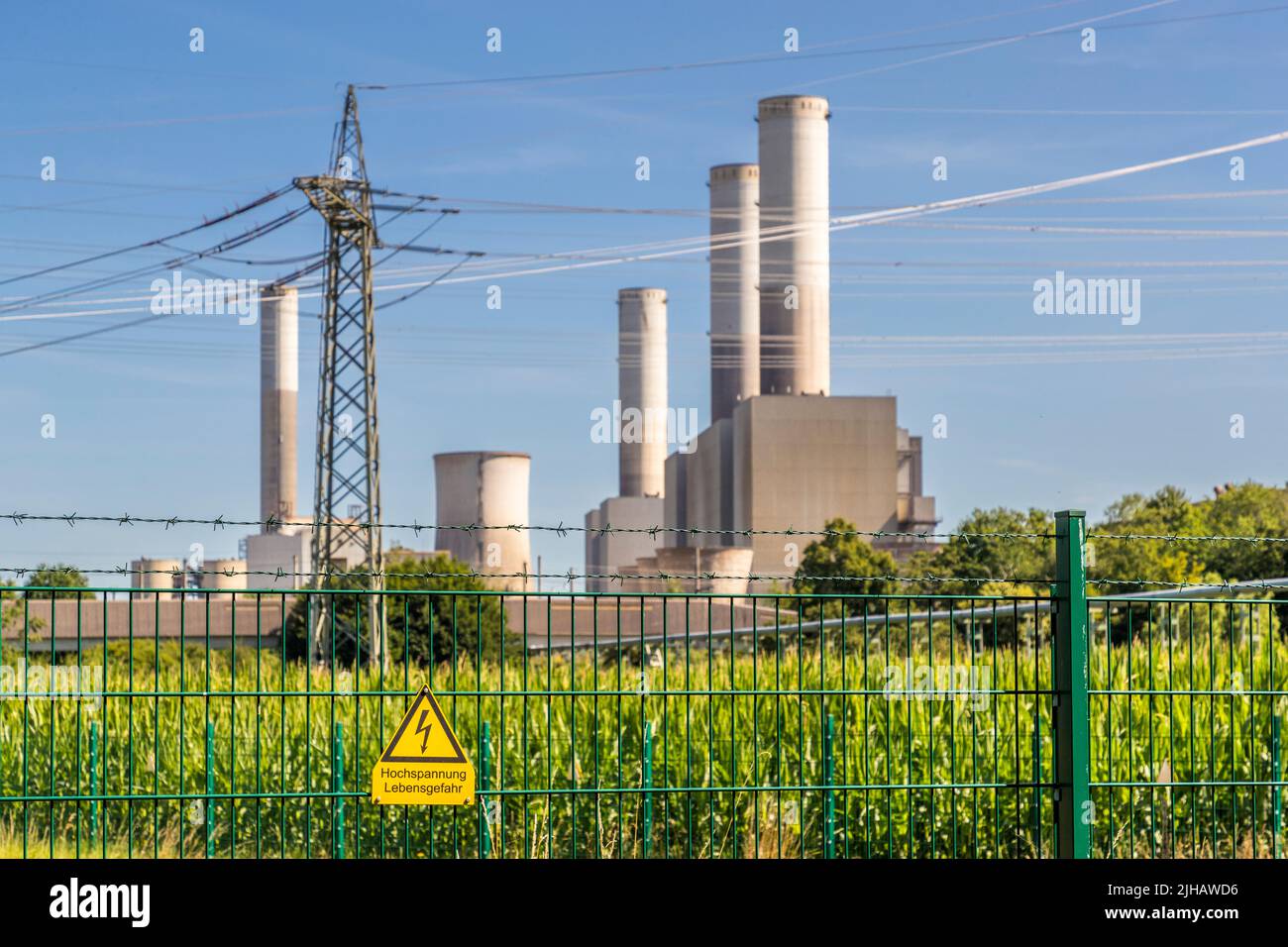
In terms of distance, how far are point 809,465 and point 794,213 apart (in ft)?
32.1

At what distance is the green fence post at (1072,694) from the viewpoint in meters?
5.25

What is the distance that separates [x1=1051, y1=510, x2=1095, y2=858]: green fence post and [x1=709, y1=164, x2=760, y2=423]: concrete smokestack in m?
61.6

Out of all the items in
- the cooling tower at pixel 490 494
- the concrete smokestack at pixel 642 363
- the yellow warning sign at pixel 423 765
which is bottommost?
the yellow warning sign at pixel 423 765

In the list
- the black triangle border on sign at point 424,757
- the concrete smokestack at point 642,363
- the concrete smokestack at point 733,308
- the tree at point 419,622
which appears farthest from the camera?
the concrete smokestack at point 642,363

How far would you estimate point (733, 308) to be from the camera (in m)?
67.4

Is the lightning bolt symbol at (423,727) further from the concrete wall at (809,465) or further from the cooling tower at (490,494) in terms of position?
the cooling tower at (490,494)

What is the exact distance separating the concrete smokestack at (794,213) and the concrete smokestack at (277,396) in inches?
895

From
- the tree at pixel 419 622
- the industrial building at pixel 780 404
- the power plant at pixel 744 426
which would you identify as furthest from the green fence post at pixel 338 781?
the industrial building at pixel 780 404

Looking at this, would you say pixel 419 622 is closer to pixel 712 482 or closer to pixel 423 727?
pixel 423 727

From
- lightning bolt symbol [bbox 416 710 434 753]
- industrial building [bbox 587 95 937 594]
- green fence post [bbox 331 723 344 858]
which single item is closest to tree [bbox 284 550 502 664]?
green fence post [bbox 331 723 344 858]
